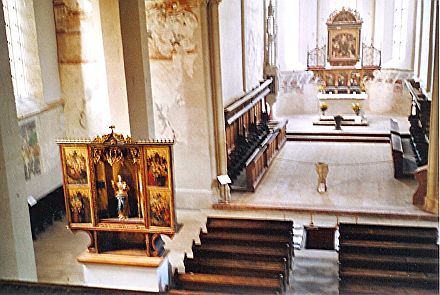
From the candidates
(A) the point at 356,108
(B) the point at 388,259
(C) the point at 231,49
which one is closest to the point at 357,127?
(A) the point at 356,108

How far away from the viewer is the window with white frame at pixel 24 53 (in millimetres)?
12227

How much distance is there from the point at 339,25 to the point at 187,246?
15.2m

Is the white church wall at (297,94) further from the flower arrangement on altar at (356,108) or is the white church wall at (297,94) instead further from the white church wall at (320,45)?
the flower arrangement on altar at (356,108)

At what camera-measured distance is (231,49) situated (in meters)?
15.7

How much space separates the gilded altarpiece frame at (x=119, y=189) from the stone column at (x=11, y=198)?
3412mm

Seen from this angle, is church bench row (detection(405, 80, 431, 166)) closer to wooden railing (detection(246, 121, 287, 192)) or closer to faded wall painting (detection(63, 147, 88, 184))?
wooden railing (detection(246, 121, 287, 192))

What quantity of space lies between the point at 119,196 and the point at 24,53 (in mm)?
5624

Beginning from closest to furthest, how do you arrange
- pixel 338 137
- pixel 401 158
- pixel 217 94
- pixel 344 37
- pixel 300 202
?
pixel 217 94 < pixel 300 202 < pixel 401 158 < pixel 338 137 < pixel 344 37

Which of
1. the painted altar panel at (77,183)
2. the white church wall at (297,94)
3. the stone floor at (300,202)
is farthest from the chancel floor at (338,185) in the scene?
the white church wall at (297,94)

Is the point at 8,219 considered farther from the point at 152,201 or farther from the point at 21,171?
the point at 152,201

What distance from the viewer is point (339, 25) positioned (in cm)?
2338

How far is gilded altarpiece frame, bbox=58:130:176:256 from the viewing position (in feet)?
27.5

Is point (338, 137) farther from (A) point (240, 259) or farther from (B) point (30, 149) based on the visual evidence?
(A) point (240, 259)

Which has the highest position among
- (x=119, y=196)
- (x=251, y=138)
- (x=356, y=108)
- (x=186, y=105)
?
(x=186, y=105)
